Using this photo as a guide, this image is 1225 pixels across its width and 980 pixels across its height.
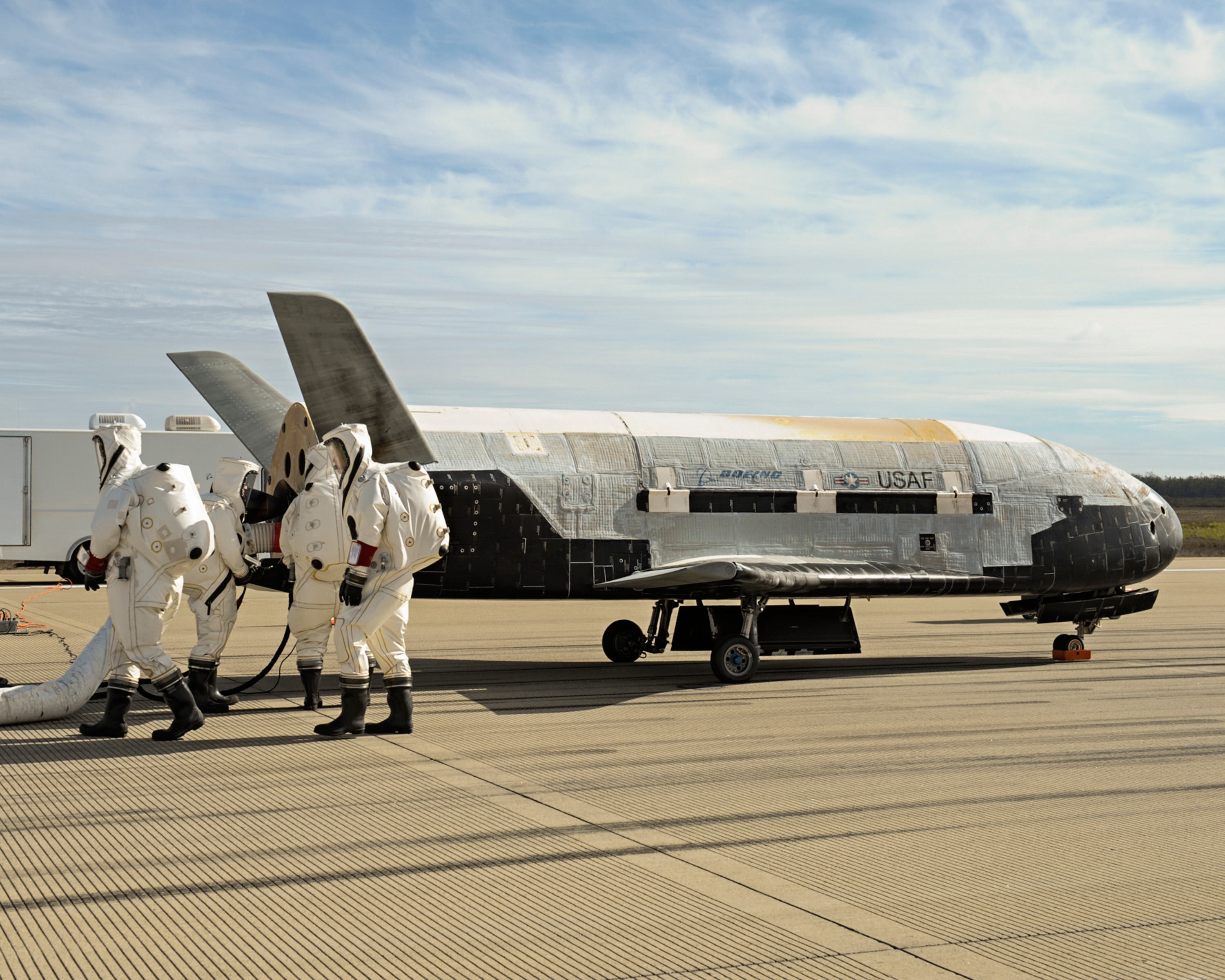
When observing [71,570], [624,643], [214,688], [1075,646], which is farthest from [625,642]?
[71,570]

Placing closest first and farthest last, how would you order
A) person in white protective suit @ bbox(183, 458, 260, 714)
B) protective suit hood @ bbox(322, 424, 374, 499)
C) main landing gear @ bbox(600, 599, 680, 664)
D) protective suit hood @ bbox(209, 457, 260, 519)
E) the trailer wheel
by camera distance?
protective suit hood @ bbox(322, 424, 374, 499), person in white protective suit @ bbox(183, 458, 260, 714), protective suit hood @ bbox(209, 457, 260, 519), main landing gear @ bbox(600, 599, 680, 664), the trailer wheel

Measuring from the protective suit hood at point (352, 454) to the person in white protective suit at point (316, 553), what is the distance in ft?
1.41

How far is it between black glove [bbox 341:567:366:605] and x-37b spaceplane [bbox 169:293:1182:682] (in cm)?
302

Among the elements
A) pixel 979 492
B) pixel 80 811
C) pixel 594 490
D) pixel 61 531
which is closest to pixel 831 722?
pixel 594 490

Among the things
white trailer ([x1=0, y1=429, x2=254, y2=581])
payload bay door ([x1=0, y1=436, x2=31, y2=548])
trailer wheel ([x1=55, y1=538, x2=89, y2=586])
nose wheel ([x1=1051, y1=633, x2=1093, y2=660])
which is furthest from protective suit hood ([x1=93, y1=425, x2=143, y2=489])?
payload bay door ([x1=0, y1=436, x2=31, y2=548])

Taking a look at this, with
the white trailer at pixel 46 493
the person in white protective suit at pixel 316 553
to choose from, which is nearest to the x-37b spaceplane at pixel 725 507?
the person in white protective suit at pixel 316 553

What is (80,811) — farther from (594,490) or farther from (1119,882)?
(594,490)

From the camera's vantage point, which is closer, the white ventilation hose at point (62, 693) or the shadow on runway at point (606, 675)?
the white ventilation hose at point (62, 693)

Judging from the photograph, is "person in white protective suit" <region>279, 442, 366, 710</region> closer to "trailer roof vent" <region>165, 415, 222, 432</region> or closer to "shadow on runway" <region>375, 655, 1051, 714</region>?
"shadow on runway" <region>375, 655, 1051, 714</region>

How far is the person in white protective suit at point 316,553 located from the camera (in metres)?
10.6

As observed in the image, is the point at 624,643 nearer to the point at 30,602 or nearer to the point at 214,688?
the point at 214,688

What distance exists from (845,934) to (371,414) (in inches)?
348

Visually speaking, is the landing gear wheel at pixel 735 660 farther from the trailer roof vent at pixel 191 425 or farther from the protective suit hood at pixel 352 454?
the trailer roof vent at pixel 191 425

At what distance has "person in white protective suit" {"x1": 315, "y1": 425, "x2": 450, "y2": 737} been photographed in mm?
9742
